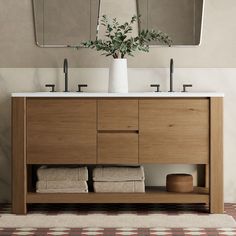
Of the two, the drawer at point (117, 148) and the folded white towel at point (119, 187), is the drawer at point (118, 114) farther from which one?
the folded white towel at point (119, 187)

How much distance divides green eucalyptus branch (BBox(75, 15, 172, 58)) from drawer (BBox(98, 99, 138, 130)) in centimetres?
36

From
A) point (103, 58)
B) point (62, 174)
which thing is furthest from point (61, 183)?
point (103, 58)

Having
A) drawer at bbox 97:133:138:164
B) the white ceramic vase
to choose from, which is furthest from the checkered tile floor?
the white ceramic vase

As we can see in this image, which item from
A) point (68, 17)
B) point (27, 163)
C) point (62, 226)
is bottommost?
point (62, 226)

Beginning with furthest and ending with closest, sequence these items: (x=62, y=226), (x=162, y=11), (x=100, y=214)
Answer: (x=162, y=11), (x=100, y=214), (x=62, y=226)

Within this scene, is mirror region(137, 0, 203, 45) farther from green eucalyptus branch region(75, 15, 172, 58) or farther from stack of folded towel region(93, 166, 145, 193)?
stack of folded towel region(93, 166, 145, 193)

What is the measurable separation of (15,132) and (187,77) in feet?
4.08

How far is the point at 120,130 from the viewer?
14.6 ft

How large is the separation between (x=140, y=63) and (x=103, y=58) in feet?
0.83

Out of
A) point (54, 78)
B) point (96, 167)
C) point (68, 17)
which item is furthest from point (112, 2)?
point (96, 167)

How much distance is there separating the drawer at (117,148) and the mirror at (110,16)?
77 centimetres

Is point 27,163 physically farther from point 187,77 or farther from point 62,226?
point 187,77

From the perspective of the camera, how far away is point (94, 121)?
444 centimetres

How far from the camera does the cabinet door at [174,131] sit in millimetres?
4430
